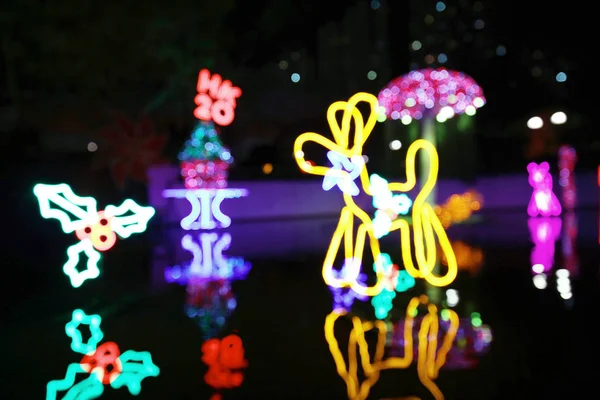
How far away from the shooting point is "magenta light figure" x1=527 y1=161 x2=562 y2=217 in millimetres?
17844

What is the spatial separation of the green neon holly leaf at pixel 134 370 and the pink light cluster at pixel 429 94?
9.35 m

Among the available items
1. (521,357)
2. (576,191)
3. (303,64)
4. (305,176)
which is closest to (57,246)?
(305,176)

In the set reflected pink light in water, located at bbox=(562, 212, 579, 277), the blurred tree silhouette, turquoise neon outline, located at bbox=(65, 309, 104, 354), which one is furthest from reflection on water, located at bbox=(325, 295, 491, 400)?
the blurred tree silhouette

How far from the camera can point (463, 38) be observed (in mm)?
25031

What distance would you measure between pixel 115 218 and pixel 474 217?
10365 millimetres

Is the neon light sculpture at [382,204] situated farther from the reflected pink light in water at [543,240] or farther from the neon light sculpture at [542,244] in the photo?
the reflected pink light in water at [543,240]

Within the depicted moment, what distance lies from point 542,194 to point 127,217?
11742mm

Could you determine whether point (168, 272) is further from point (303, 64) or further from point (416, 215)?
point (303, 64)

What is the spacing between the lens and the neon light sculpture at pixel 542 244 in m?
10.1

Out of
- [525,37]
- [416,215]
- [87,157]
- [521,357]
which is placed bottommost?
[521,357]

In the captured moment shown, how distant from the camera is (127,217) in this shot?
10.1 metres

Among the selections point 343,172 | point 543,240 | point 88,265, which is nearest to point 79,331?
point 88,265

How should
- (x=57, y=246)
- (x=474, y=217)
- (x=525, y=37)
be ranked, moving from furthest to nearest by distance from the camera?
(x=525, y=37)
(x=474, y=217)
(x=57, y=246)

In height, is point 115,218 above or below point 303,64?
below
